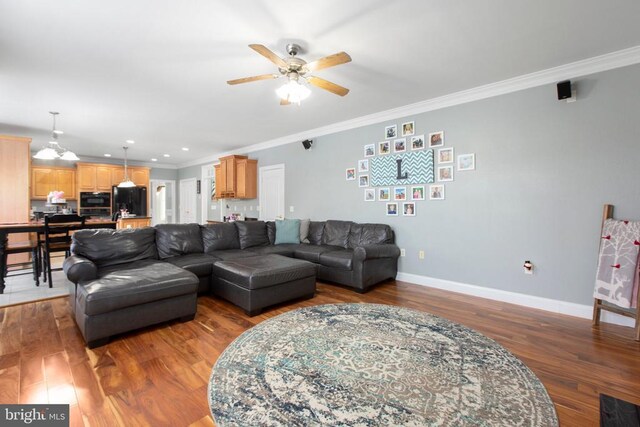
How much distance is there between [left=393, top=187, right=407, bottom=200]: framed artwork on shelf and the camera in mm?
4242

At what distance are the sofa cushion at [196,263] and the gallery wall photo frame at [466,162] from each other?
341 centimetres

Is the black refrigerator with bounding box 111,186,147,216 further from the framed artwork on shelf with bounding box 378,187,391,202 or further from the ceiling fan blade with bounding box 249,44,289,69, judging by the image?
the ceiling fan blade with bounding box 249,44,289,69

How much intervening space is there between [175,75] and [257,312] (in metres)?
2.71

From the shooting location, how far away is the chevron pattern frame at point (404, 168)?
13.0 feet

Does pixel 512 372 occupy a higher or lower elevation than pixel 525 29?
lower

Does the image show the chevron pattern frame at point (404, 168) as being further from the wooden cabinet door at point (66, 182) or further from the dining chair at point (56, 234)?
the wooden cabinet door at point (66, 182)

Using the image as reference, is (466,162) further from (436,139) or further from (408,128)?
(408,128)

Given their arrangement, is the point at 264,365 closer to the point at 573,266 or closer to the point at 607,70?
the point at 573,266

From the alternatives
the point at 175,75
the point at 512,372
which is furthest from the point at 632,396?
the point at 175,75

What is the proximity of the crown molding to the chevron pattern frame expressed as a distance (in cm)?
60

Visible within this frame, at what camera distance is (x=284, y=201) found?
20.2ft

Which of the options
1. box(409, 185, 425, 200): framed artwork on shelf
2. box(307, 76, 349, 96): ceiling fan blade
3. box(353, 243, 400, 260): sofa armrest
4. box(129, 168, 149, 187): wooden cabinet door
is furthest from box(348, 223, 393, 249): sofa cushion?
box(129, 168, 149, 187): wooden cabinet door

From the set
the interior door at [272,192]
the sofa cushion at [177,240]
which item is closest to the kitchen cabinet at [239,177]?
the interior door at [272,192]

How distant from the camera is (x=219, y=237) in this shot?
14.2 feet
